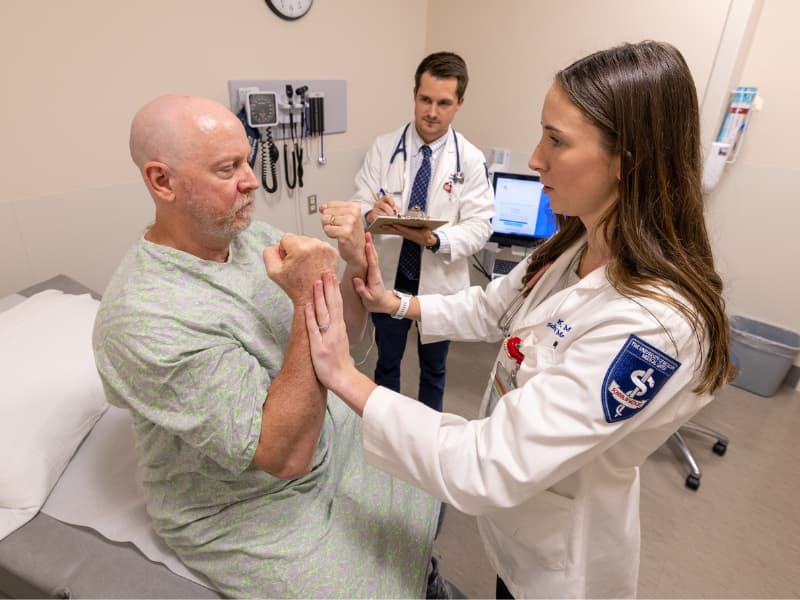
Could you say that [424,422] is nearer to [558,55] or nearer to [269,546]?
[269,546]

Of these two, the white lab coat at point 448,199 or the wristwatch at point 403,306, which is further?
the white lab coat at point 448,199

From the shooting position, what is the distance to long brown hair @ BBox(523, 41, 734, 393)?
78 centimetres

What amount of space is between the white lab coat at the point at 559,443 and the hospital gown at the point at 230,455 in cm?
25

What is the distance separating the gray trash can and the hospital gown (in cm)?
242

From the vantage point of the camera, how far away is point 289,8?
210 cm

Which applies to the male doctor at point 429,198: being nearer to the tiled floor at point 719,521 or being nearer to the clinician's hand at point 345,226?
the tiled floor at point 719,521

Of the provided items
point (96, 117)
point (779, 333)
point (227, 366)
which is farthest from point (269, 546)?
point (779, 333)

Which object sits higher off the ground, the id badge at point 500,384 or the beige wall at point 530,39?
the beige wall at point 530,39

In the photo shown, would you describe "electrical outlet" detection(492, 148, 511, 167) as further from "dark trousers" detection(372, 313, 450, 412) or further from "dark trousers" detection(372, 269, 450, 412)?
"dark trousers" detection(372, 313, 450, 412)

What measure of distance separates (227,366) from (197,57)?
5.01 feet

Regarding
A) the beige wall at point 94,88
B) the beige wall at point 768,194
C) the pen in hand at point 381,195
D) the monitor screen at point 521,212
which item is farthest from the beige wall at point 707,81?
the pen in hand at point 381,195

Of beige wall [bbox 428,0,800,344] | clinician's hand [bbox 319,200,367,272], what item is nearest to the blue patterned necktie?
clinician's hand [bbox 319,200,367,272]

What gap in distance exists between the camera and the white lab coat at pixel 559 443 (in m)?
0.75

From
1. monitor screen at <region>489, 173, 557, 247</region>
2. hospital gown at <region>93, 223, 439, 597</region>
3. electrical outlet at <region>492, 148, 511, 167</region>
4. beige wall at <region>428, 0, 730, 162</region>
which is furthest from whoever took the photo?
electrical outlet at <region>492, 148, 511, 167</region>
